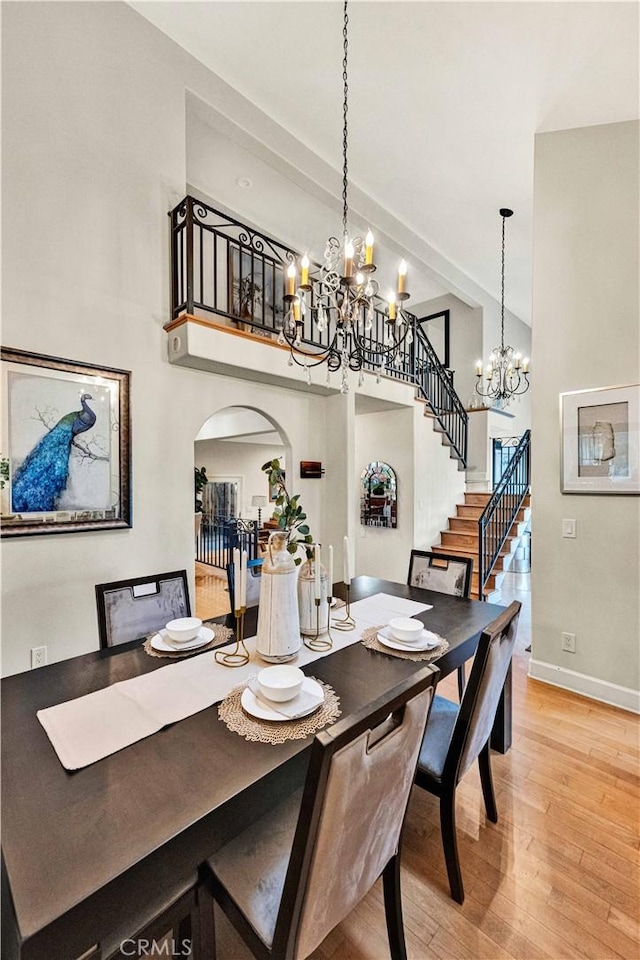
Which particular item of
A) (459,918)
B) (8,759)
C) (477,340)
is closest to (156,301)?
(8,759)

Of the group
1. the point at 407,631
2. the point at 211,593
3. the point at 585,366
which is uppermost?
the point at 585,366

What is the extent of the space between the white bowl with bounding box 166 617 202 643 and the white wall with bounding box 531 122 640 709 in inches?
99.3

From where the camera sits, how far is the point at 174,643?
1701mm

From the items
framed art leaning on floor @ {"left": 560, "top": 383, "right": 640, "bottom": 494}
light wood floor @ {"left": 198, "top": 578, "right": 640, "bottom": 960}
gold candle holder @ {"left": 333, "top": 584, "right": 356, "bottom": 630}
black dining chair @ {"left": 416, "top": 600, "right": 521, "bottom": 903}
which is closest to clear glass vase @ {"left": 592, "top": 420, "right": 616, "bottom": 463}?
framed art leaning on floor @ {"left": 560, "top": 383, "right": 640, "bottom": 494}

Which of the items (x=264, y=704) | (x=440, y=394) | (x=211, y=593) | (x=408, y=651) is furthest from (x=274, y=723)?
(x=440, y=394)

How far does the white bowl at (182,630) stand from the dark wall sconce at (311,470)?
279 cm

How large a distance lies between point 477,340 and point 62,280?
607 cm

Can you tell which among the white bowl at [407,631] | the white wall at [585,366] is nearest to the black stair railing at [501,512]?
the white wall at [585,366]

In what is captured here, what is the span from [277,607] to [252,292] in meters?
2.78

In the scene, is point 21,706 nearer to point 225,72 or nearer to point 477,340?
point 225,72

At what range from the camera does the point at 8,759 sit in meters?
1.05
